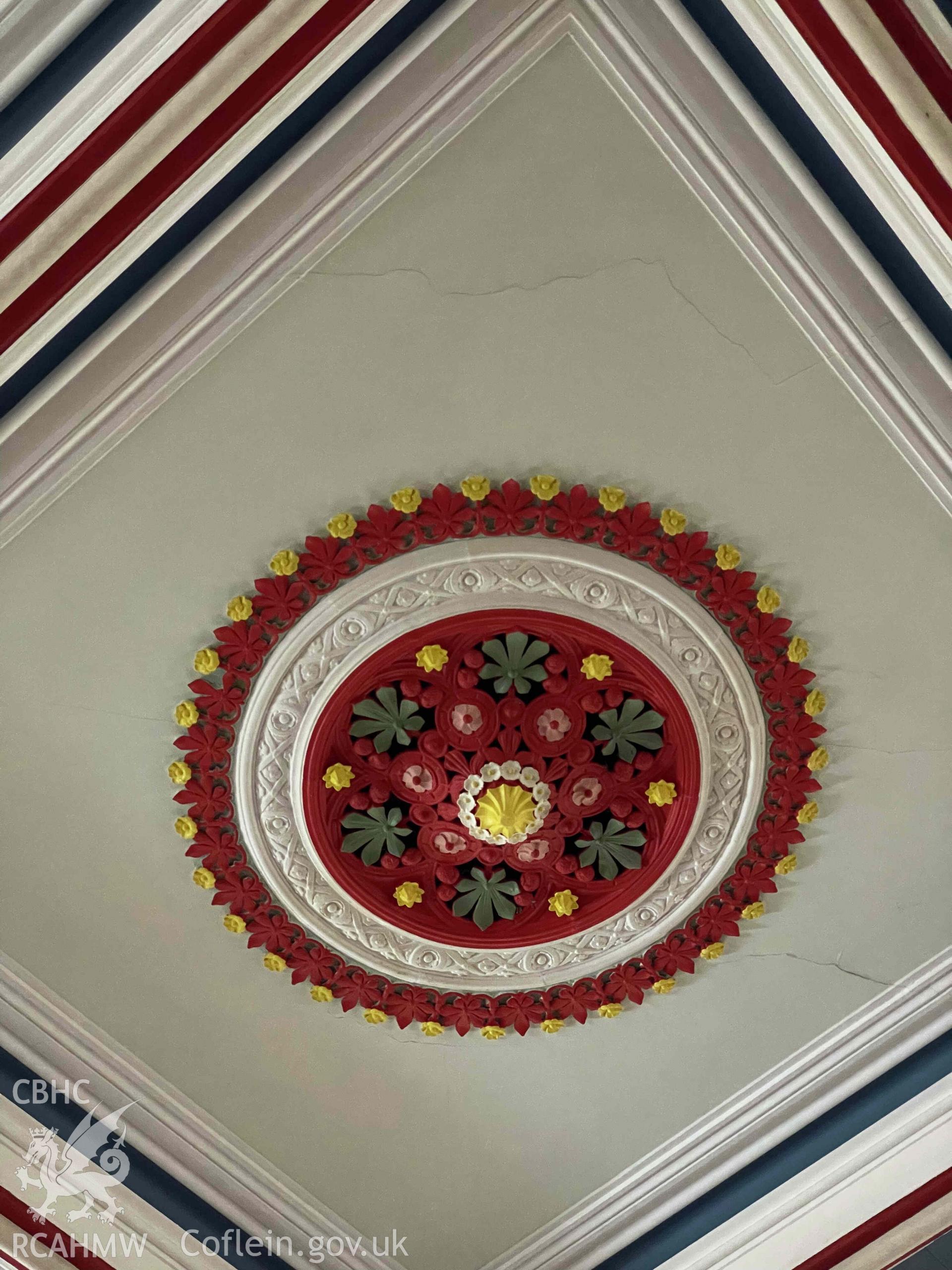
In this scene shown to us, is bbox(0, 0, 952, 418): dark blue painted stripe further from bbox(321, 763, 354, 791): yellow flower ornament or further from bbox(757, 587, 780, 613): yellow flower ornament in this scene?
bbox(321, 763, 354, 791): yellow flower ornament

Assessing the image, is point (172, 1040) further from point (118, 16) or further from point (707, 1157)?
point (118, 16)

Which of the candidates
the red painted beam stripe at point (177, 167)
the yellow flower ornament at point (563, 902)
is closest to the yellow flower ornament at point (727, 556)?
the yellow flower ornament at point (563, 902)

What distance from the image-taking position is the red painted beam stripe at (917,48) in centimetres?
195

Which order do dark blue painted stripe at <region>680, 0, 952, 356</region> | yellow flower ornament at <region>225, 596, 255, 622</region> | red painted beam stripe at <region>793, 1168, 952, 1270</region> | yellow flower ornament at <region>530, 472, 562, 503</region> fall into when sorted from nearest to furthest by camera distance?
dark blue painted stripe at <region>680, 0, 952, 356</region> → yellow flower ornament at <region>530, 472, 562, 503</region> → yellow flower ornament at <region>225, 596, 255, 622</region> → red painted beam stripe at <region>793, 1168, 952, 1270</region>

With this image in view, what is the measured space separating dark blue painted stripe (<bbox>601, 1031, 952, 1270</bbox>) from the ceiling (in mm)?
238

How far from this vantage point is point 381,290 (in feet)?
8.14

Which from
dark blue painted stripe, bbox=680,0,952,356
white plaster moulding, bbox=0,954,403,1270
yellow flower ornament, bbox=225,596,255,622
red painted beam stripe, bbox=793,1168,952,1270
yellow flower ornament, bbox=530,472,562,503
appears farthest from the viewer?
white plaster moulding, bbox=0,954,403,1270

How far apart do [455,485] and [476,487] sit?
0.06 meters

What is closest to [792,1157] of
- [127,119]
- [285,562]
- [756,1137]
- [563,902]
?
[756,1137]

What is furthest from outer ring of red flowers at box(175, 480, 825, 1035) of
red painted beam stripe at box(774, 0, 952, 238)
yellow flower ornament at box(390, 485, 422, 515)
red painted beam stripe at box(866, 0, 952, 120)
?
red painted beam stripe at box(866, 0, 952, 120)

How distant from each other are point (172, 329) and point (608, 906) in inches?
75.4

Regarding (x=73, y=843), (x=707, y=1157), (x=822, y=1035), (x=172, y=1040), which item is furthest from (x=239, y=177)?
(x=707, y=1157)

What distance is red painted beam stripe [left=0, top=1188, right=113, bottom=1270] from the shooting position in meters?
3.07

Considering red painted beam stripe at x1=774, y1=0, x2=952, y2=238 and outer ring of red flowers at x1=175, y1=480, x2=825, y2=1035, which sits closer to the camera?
red painted beam stripe at x1=774, y1=0, x2=952, y2=238
